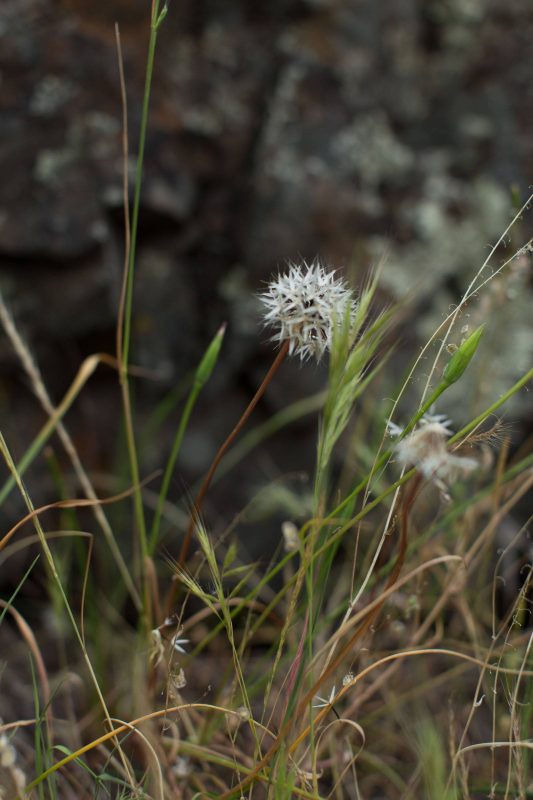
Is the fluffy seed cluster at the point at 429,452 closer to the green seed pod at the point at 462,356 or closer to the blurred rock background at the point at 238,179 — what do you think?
the green seed pod at the point at 462,356

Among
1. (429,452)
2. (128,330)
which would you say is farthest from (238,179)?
(429,452)

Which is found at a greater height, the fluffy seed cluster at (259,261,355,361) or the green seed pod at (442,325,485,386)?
the fluffy seed cluster at (259,261,355,361)

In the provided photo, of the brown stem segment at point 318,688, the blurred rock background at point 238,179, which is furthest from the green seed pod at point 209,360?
the blurred rock background at point 238,179

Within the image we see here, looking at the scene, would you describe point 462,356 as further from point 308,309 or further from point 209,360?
point 209,360

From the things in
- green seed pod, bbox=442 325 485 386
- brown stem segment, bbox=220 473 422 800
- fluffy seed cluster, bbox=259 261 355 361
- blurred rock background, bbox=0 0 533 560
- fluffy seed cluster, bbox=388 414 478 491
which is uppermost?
blurred rock background, bbox=0 0 533 560

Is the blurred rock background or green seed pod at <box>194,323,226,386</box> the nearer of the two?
green seed pod at <box>194,323,226,386</box>

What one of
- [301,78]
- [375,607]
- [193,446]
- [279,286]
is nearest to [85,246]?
[193,446]

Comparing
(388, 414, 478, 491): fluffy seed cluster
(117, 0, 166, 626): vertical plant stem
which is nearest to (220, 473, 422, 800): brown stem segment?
(388, 414, 478, 491): fluffy seed cluster

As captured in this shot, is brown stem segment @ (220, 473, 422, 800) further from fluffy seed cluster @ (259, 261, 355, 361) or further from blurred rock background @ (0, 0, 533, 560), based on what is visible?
blurred rock background @ (0, 0, 533, 560)

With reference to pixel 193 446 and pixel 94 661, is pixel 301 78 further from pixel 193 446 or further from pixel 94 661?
pixel 94 661
